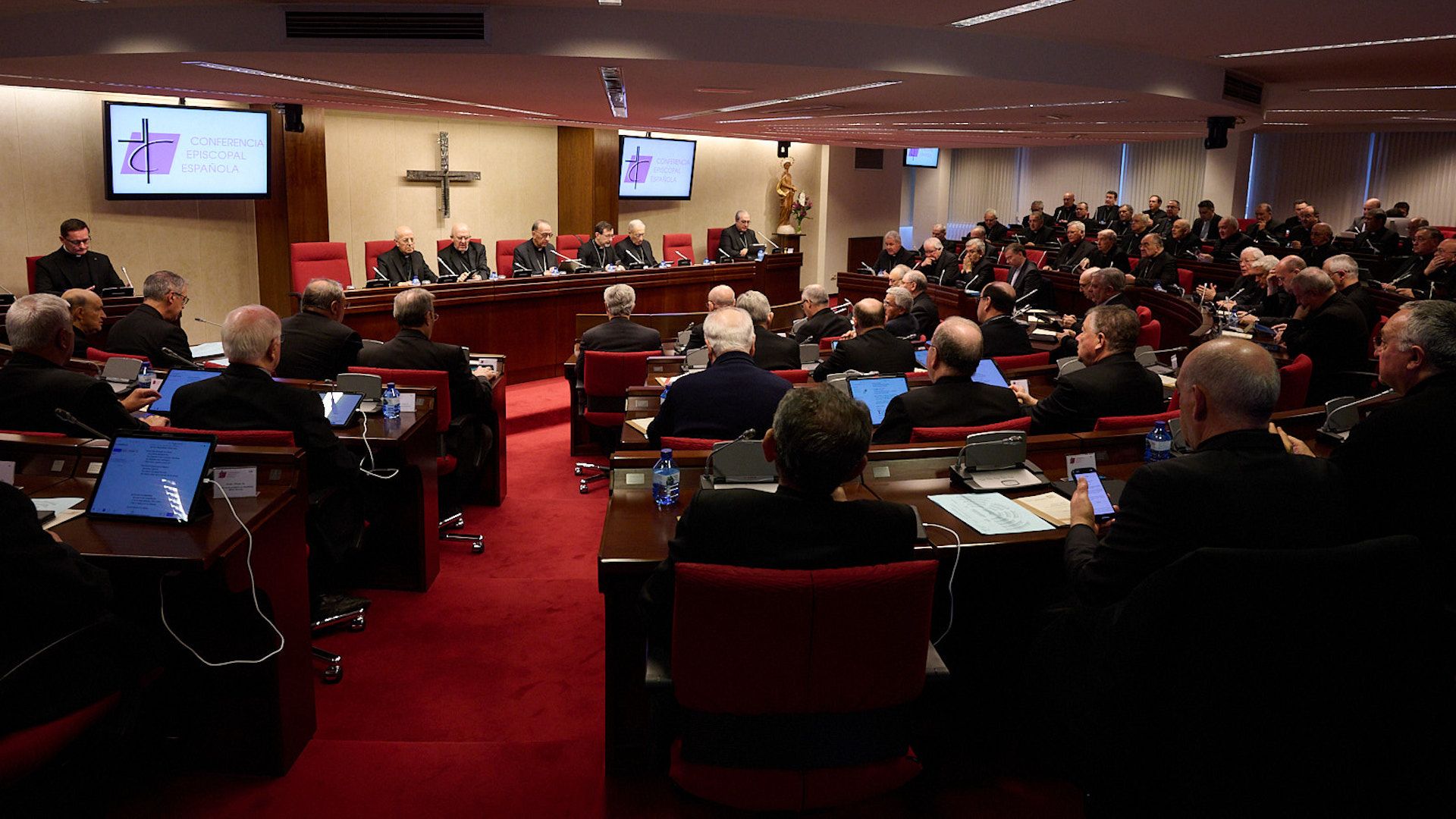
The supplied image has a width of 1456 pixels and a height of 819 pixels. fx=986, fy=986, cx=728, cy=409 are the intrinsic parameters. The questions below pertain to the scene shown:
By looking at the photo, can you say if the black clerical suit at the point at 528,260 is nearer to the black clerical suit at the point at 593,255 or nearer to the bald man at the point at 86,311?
the black clerical suit at the point at 593,255

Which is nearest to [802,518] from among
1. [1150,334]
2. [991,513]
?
[991,513]

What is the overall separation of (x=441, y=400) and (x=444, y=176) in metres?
6.93

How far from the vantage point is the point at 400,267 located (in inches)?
359

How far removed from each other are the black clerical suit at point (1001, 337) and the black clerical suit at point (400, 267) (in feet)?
17.7

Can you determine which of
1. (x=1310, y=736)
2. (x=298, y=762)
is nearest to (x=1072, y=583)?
(x=1310, y=736)

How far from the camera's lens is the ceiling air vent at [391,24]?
4.48 meters

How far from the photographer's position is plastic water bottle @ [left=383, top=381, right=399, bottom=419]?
4215mm

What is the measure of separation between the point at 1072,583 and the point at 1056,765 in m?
0.81

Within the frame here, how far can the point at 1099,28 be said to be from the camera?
4.74m

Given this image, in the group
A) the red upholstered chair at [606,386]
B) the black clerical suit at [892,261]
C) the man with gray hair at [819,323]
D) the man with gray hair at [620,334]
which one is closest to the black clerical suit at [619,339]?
the man with gray hair at [620,334]

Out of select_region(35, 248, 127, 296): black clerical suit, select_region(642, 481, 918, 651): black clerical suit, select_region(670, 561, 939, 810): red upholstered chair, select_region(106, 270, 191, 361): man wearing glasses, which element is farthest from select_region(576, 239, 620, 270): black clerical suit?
select_region(670, 561, 939, 810): red upholstered chair

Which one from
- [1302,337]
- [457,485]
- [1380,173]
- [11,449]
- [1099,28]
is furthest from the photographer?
[1380,173]

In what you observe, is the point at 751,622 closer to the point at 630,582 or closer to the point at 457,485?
the point at 630,582

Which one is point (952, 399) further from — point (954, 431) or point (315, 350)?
point (315, 350)
